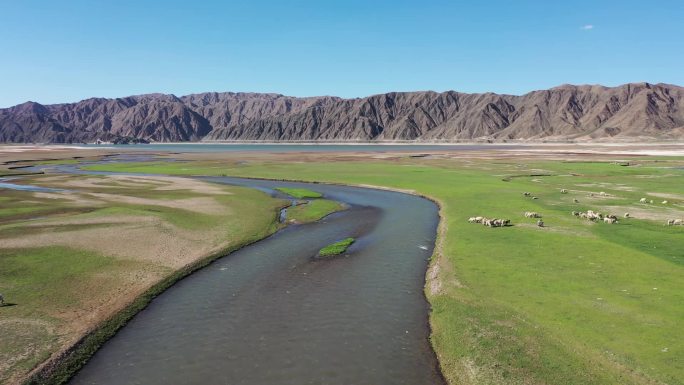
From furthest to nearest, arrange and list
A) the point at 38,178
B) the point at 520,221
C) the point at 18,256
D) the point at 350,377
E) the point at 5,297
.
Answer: the point at 38,178, the point at 520,221, the point at 18,256, the point at 5,297, the point at 350,377

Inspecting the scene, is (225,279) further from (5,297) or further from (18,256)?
(18,256)

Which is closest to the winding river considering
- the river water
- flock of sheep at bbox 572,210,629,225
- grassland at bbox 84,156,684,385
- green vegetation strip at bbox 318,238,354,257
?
the river water

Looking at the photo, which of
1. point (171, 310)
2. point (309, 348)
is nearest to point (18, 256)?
point (171, 310)

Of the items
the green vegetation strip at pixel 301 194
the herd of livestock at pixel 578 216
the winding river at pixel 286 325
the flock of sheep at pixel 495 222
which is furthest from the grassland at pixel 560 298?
the green vegetation strip at pixel 301 194

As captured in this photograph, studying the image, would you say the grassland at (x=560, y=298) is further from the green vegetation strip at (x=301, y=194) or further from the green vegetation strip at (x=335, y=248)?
the green vegetation strip at (x=301, y=194)

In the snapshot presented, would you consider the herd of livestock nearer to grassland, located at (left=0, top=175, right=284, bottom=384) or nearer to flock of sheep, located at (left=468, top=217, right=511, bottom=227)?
flock of sheep, located at (left=468, top=217, right=511, bottom=227)

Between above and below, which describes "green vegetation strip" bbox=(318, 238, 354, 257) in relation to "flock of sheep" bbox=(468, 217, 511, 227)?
below
